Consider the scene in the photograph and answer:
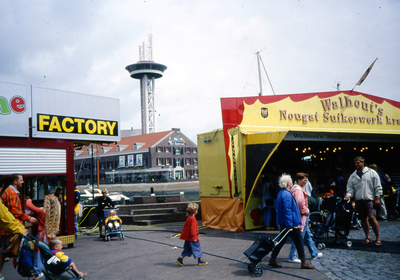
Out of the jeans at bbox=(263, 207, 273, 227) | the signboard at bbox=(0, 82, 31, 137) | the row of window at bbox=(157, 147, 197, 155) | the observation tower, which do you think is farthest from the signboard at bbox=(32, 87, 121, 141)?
the observation tower

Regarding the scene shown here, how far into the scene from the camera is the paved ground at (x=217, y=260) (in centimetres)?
617

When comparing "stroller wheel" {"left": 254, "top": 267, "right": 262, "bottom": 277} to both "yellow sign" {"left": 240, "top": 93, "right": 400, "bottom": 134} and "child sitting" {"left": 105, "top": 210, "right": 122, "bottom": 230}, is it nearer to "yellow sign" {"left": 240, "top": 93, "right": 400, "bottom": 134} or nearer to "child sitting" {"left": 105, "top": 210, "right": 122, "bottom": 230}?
"child sitting" {"left": 105, "top": 210, "right": 122, "bottom": 230}

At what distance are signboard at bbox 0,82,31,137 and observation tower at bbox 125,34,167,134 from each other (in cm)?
10095

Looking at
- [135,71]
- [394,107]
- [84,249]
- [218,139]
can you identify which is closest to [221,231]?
[218,139]

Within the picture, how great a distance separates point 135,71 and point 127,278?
117 meters

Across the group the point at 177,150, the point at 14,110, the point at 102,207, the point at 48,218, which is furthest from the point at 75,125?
the point at 177,150

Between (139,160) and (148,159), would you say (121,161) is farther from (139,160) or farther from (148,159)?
(148,159)

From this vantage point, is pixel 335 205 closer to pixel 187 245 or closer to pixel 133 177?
pixel 187 245

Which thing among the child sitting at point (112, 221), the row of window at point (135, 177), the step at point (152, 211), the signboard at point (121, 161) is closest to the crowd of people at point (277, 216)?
the child sitting at point (112, 221)

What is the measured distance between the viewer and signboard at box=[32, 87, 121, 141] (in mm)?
9312

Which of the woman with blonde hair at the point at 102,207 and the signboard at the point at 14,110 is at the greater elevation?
the signboard at the point at 14,110

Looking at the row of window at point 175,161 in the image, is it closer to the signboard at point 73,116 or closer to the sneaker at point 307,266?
the signboard at point 73,116

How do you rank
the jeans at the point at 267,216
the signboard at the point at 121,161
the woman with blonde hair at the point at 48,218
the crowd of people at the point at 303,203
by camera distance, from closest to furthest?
the crowd of people at the point at 303,203 < the woman with blonde hair at the point at 48,218 < the jeans at the point at 267,216 < the signboard at the point at 121,161

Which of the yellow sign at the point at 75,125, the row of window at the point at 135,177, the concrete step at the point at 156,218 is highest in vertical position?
the yellow sign at the point at 75,125
